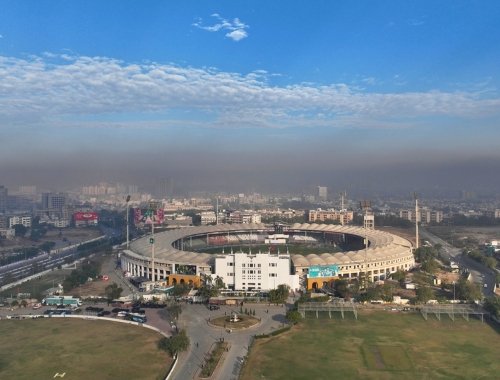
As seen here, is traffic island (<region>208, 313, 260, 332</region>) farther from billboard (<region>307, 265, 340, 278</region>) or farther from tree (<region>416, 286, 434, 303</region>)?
tree (<region>416, 286, 434, 303</region>)

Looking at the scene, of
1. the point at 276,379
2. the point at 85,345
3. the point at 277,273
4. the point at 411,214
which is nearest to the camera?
the point at 276,379

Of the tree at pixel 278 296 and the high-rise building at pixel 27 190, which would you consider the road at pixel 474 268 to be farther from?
the high-rise building at pixel 27 190

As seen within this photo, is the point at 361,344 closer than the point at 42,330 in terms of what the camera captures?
Yes

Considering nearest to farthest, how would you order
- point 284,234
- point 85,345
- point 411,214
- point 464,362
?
point 464,362 → point 85,345 → point 284,234 → point 411,214

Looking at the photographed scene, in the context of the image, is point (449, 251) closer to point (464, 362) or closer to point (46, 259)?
point (464, 362)

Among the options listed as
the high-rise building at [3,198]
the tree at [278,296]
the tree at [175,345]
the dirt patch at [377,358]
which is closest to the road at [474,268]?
the tree at [278,296]

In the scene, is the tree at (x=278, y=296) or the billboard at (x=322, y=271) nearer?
the tree at (x=278, y=296)

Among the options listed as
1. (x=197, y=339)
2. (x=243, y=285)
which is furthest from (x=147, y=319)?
(x=243, y=285)
